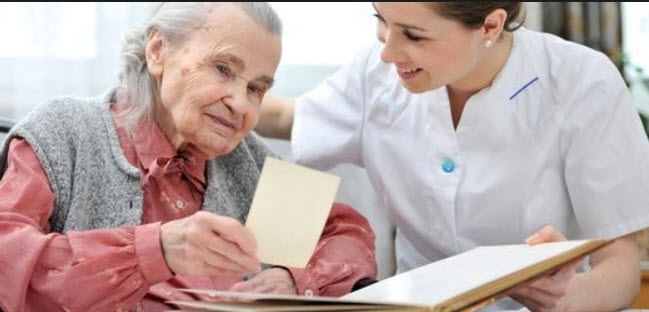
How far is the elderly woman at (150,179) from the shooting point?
1237 millimetres

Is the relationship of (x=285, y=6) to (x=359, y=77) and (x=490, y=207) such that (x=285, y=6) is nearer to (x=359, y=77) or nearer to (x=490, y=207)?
(x=359, y=77)

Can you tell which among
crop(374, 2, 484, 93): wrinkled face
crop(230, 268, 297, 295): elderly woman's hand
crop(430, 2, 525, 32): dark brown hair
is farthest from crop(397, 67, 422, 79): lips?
crop(230, 268, 297, 295): elderly woman's hand

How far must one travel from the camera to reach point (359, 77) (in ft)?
5.67

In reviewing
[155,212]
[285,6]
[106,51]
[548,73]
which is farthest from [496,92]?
[106,51]

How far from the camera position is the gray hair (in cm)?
147

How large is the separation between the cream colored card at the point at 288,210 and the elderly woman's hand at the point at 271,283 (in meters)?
0.20

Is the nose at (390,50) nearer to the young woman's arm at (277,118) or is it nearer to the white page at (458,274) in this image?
the white page at (458,274)

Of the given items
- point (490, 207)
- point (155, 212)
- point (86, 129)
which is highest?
A: point (86, 129)

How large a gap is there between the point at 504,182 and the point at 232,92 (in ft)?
1.54

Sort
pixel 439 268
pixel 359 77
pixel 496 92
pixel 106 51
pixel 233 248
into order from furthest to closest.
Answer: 1. pixel 106 51
2. pixel 359 77
3. pixel 496 92
4. pixel 439 268
5. pixel 233 248

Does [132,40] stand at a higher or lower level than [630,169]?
higher

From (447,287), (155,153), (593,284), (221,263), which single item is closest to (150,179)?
(155,153)

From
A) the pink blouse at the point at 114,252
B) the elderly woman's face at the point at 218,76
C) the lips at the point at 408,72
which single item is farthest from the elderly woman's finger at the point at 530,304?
the elderly woman's face at the point at 218,76

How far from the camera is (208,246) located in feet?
3.92
